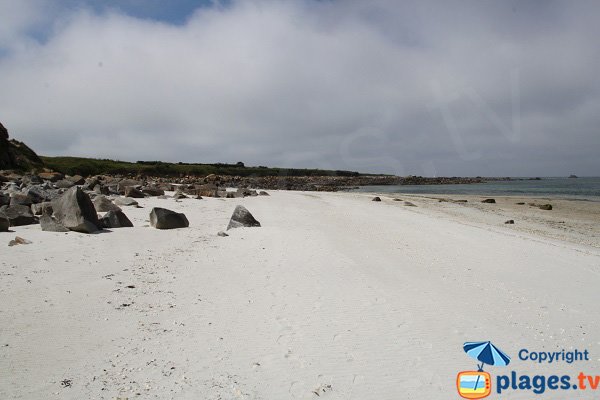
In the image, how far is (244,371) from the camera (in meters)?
3.83

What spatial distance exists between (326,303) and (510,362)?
256 cm

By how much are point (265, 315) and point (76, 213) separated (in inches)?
256

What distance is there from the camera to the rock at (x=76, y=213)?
8.88m

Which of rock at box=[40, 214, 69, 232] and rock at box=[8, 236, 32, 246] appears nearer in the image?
rock at box=[8, 236, 32, 246]

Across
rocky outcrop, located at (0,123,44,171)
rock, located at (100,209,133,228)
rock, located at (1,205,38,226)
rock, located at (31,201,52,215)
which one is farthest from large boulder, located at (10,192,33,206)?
rocky outcrop, located at (0,123,44,171)

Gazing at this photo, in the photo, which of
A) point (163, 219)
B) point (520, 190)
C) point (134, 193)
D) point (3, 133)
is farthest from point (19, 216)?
point (520, 190)

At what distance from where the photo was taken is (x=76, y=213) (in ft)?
29.6

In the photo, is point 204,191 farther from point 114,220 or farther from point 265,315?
point 265,315

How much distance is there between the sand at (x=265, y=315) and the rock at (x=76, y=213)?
0.32 m

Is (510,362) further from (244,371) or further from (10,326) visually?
(10,326)

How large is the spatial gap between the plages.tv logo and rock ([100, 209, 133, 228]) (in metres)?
9.19

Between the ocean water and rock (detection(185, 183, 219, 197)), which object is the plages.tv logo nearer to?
rock (detection(185, 183, 219, 197))

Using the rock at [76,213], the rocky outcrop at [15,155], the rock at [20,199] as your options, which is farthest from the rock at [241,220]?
the rocky outcrop at [15,155]

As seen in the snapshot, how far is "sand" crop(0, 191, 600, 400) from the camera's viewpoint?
12.0ft
